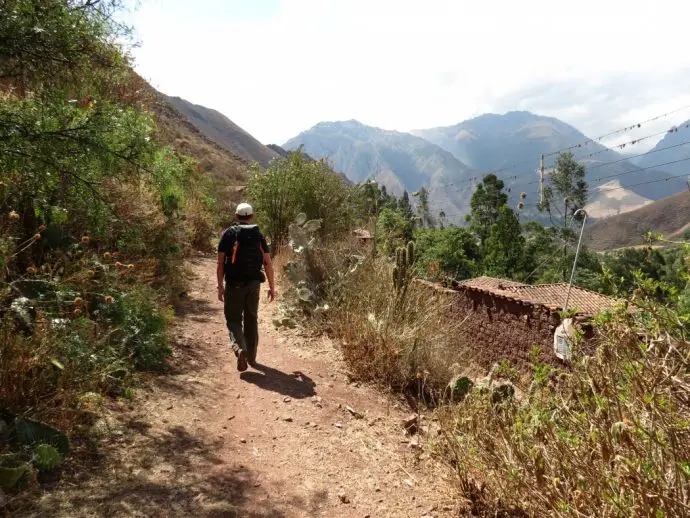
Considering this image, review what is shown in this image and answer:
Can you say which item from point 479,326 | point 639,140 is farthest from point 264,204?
point 639,140

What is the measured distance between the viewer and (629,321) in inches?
77.2

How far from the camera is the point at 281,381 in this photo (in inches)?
187

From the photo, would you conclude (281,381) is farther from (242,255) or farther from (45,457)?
(45,457)

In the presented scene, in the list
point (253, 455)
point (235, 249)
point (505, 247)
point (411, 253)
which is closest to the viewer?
point (253, 455)

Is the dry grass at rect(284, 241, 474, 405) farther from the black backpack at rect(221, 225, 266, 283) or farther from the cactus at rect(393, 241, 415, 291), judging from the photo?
the black backpack at rect(221, 225, 266, 283)

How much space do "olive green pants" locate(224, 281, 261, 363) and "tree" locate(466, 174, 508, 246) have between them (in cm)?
4372

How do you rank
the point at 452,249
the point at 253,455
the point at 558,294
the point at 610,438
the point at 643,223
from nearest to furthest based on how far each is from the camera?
1. the point at 610,438
2. the point at 253,455
3. the point at 558,294
4. the point at 452,249
5. the point at 643,223

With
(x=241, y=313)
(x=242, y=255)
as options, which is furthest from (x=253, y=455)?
(x=242, y=255)

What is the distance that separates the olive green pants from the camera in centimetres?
479

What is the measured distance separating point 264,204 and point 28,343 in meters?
9.85

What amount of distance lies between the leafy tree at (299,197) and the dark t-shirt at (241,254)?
715cm

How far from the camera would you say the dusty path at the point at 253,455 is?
2.60 meters

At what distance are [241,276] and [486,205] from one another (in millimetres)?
46149

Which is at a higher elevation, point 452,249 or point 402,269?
point 402,269
